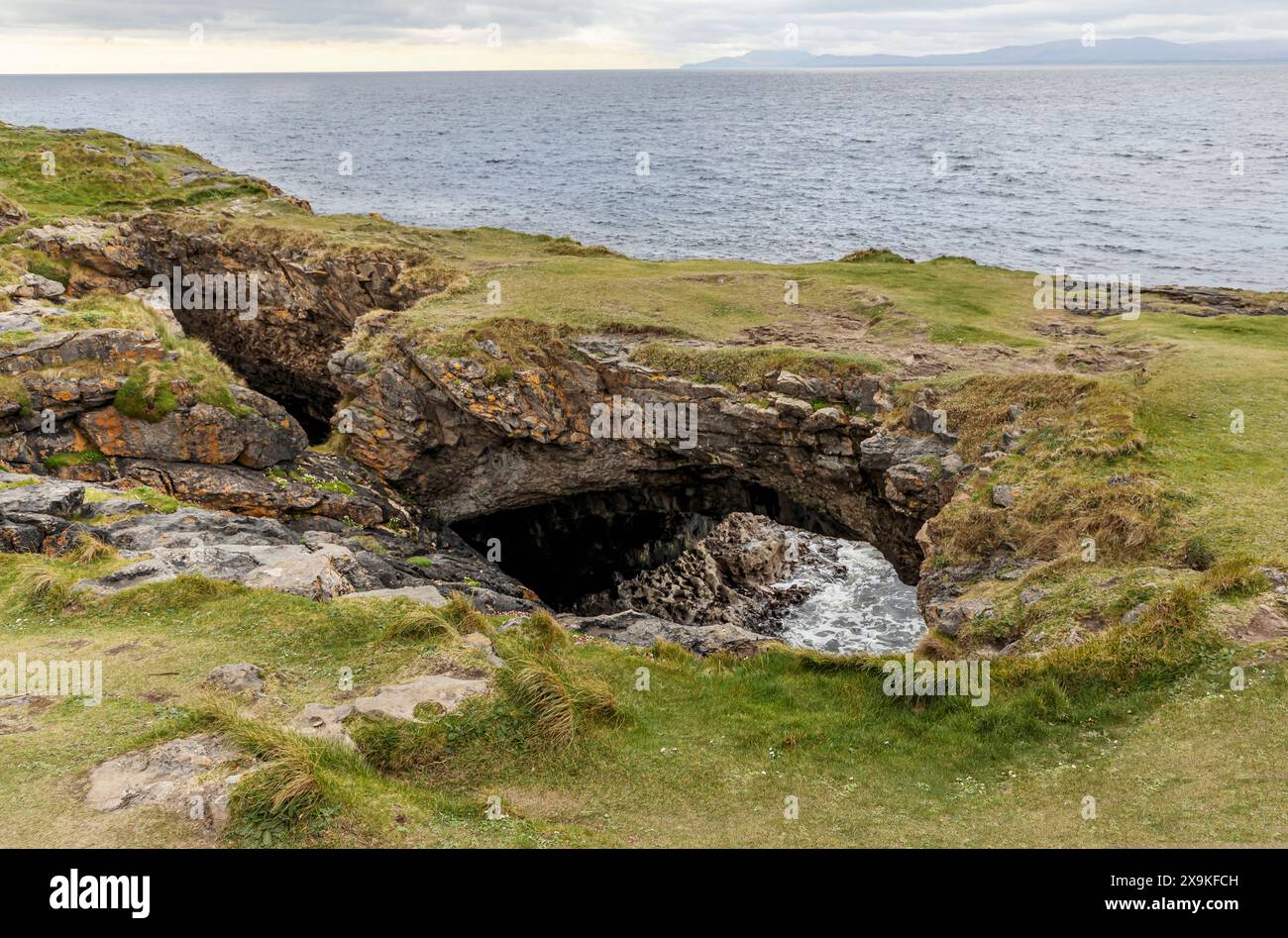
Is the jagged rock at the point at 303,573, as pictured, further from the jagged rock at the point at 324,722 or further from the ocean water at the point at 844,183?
the ocean water at the point at 844,183

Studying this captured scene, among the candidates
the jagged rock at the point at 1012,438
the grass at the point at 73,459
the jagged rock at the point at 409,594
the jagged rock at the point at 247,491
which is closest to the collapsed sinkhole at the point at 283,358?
the jagged rock at the point at 247,491

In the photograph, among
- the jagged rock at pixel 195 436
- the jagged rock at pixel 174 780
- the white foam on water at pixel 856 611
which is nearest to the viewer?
the jagged rock at pixel 174 780

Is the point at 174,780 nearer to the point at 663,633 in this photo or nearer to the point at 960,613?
the point at 663,633

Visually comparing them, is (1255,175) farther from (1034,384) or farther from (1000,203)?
(1034,384)

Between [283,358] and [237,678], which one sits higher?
[283,358]

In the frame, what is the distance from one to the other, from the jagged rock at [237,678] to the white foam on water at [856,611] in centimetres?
1991

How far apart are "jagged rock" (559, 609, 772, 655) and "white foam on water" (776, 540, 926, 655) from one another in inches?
384

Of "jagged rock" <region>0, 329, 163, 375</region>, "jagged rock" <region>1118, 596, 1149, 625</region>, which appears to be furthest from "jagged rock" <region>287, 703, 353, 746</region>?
"jagged rock" <region>0, 329, 163, 375</region>

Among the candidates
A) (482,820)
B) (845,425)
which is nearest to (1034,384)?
(845,425)

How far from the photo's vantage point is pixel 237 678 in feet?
42.0

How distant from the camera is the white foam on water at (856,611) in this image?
1225 inches

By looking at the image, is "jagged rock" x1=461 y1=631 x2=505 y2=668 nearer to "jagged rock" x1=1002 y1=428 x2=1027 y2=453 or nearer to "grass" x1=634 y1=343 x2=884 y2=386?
"grass" x1=634 y1=343 x2=884 y2=386

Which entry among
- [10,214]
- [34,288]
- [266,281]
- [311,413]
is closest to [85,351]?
[34,288]

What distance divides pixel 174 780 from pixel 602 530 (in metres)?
24.0
